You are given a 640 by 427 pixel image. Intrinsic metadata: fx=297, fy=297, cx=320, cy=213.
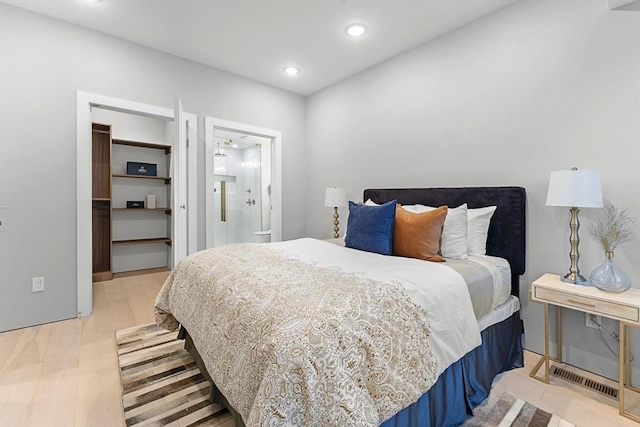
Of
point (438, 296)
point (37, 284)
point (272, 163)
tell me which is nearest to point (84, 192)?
point (37, 284)

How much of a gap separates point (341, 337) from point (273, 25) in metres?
2.74

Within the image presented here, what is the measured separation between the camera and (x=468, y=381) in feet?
5.39

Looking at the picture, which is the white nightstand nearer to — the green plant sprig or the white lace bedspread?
the green plant sprig

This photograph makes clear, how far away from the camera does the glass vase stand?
5.56ft

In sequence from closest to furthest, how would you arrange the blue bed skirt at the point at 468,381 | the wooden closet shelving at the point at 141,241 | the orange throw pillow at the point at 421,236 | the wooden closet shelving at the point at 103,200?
1. the blue bed skirt at the point at 468,381
2. the orange throw pillow at the point at 421,236
3. the wooden closet shelving at the point at 103,200
4. the wooden closet shelving at the point at 141,241

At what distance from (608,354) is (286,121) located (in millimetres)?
3981

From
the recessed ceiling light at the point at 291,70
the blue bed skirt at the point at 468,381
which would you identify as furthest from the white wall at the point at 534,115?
the recessed ceiling light at the point at 291,70

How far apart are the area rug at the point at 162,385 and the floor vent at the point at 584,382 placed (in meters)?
2.14

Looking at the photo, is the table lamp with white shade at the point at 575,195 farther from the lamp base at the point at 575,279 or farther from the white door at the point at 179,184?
the white door at the point at 179,184

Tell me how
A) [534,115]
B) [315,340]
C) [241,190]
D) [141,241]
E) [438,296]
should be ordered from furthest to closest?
[241,190], [141,241], [534,115], [438,296], [315,340]

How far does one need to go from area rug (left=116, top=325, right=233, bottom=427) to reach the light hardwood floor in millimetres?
70

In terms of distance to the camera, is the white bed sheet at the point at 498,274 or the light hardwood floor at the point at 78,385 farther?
the white bed sheet at the point at 498,274

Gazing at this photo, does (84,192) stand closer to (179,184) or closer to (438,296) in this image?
(179,184)

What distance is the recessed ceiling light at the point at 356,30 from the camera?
8.80ft
